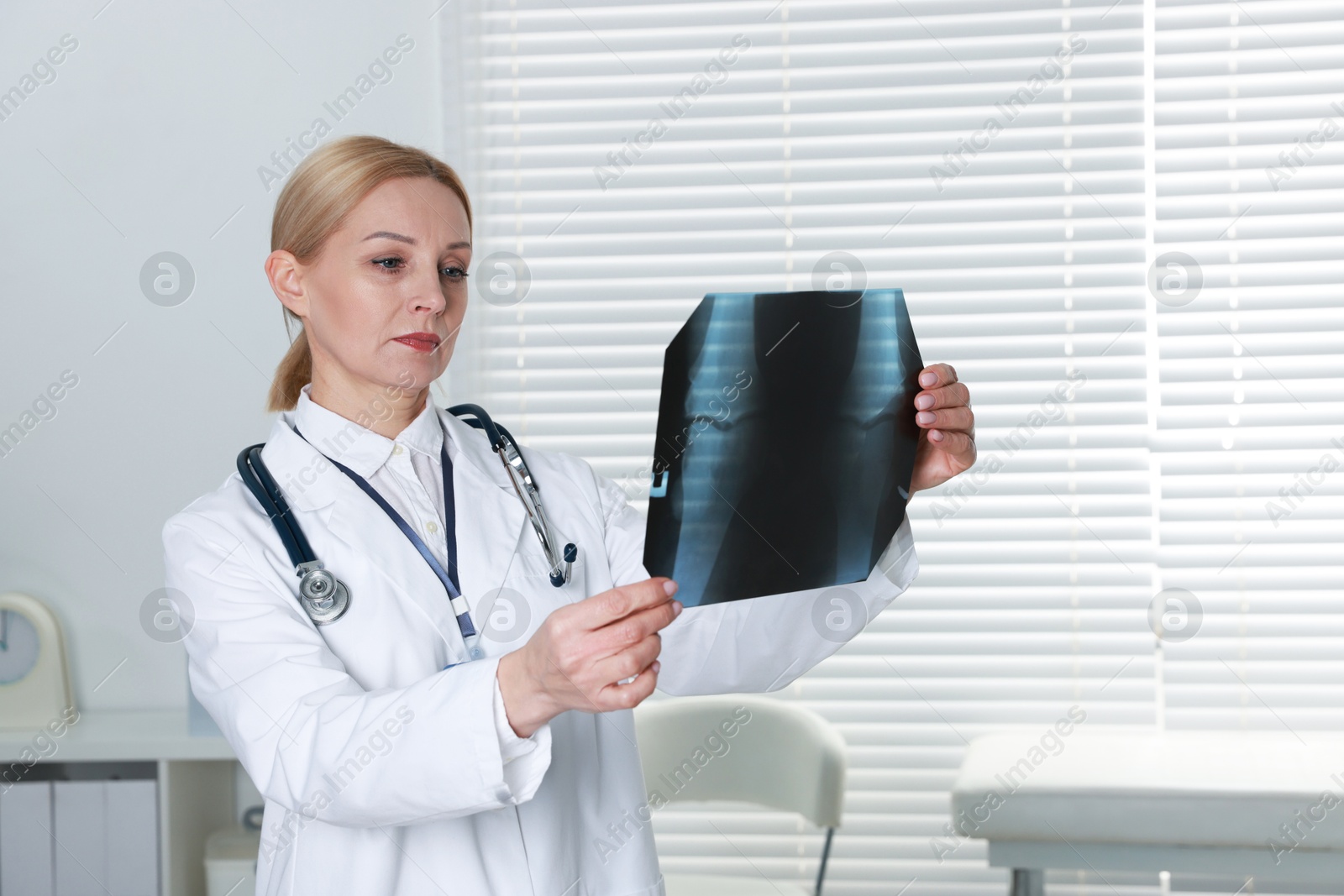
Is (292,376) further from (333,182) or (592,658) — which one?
(592,658)

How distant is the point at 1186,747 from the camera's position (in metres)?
2.12

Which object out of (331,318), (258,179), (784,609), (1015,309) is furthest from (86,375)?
(1015,309)

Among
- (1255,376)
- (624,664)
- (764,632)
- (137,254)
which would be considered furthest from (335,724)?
(1255,376)

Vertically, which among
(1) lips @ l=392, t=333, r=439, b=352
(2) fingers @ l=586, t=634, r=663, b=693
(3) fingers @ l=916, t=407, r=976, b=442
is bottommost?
(2) fingers @ l=586, t=634, r=663, b=693

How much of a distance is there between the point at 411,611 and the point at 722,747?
1.16 metres

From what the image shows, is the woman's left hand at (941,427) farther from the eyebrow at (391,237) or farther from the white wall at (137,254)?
the white wall at (137,254)

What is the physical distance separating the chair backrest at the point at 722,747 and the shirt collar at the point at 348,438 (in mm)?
1081

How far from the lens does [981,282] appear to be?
231 cm

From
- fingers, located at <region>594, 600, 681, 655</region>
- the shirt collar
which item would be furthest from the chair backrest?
fingers, located at <region>594, 600, 681, 655</region>

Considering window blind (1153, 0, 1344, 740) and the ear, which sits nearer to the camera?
the ear

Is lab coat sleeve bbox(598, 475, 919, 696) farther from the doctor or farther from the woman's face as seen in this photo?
the woman's face

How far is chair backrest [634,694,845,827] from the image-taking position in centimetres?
213

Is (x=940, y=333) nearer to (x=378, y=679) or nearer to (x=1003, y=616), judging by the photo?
(x=1003, y=616)

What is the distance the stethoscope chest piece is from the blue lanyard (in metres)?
0.10
